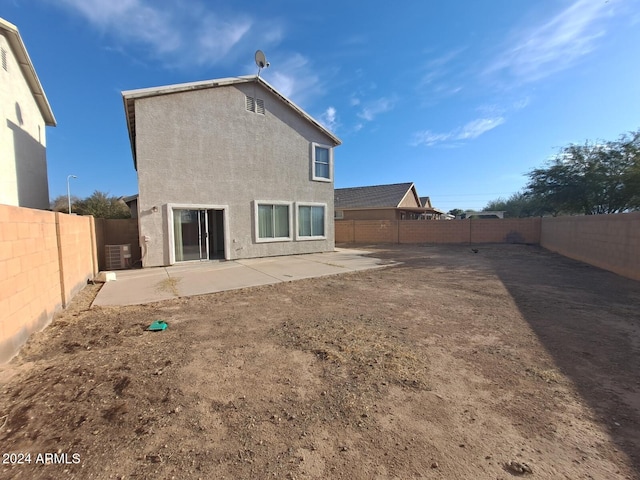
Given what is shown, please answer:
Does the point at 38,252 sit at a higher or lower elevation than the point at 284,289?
higher

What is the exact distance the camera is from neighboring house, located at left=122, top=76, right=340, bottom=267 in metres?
10.7

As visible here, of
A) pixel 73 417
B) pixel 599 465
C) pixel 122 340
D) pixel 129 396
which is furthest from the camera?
pixel 122 340

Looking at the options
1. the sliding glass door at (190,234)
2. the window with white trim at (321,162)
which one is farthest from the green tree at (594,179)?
the sliding glass door at (190,234)

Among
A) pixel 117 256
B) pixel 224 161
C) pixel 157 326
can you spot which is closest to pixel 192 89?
pixel 224 161

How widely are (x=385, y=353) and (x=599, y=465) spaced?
6.77ft

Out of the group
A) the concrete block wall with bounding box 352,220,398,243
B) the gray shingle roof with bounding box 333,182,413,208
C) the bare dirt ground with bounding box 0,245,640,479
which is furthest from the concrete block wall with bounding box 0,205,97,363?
the gray shingle roof with bounding box 333,182,413,208

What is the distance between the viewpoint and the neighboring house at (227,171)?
10.7 metres

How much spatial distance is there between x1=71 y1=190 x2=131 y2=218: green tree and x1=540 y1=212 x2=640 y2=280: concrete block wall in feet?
81.5

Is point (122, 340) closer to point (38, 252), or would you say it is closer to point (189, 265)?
point (38, 252)

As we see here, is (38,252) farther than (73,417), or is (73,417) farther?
(38,252)

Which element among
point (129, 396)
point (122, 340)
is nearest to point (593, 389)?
point (129, 396)

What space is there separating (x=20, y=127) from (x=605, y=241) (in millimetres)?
21045

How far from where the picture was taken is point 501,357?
12.2ft

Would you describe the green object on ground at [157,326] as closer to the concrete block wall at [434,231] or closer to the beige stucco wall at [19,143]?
the beige stucco wall at [19,143]
